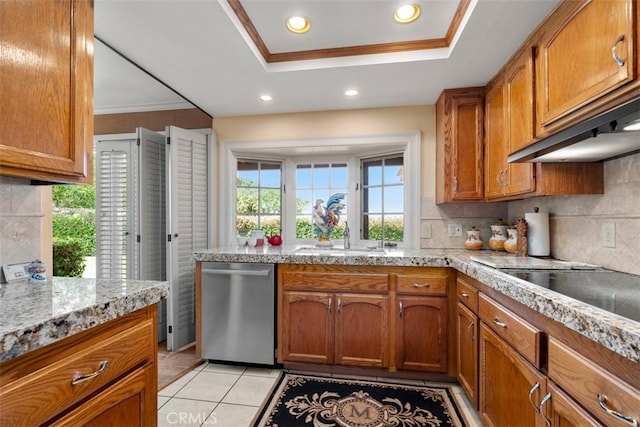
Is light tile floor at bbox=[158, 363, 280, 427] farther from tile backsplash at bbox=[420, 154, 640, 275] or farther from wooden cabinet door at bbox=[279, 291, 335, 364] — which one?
tile backsplash at bbox=[420, 154, 640, 275]

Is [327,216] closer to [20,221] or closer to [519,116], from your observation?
[519,116]

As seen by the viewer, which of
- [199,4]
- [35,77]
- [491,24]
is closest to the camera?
[35,77]

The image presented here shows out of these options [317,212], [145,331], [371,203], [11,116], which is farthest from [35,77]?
[371,203]

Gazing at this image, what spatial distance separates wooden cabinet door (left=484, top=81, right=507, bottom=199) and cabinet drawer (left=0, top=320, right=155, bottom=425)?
2.27 m

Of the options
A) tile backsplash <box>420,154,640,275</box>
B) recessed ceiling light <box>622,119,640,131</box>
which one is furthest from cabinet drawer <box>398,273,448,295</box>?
recessed ceiling light <box>622,119,640,131</box>

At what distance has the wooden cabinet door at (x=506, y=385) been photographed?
1.14 meters

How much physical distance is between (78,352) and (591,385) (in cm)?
141

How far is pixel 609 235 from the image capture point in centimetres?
155

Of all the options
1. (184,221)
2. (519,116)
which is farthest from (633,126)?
(184,221)

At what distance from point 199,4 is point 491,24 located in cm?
152

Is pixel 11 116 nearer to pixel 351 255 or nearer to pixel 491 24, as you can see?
pixel 351 255

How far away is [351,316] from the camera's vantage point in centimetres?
225

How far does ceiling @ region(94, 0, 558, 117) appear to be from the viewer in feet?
5.24

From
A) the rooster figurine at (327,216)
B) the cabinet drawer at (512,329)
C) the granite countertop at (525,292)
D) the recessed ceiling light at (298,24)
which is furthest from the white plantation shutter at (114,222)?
the cabinet drawer at (512,329)
